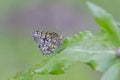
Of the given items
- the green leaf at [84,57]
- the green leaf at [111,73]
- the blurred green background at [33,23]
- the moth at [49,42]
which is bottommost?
the green leaf at [111,73]

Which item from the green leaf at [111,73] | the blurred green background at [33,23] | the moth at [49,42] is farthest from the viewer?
the blurred green background at [33,23]

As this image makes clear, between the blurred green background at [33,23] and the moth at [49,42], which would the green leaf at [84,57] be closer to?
the moth at [49,42]

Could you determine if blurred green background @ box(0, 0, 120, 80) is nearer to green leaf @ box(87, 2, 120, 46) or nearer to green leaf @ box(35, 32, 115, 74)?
green leaf @ box(35, 32, 115, 74)

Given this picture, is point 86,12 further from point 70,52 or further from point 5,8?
point 70,52

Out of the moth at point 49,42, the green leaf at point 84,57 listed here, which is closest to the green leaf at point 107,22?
the green leaf at point 84,57

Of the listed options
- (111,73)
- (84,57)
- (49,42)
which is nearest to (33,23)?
(49,42)

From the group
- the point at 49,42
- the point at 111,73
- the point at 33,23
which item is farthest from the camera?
the point at 33,23

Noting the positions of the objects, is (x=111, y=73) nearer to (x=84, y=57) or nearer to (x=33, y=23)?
(x=84, y=57)
